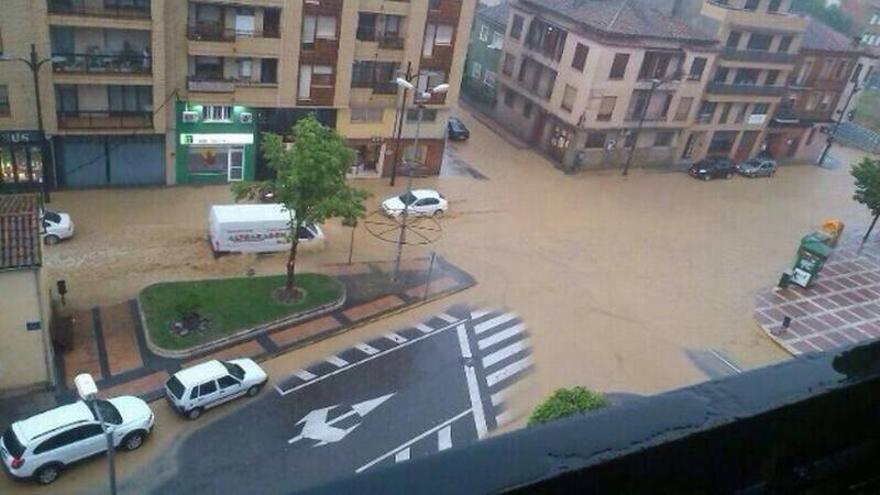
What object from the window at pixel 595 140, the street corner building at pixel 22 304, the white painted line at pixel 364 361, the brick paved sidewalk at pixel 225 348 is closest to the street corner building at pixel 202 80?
the brick paved sidewalk at pixel 225 348

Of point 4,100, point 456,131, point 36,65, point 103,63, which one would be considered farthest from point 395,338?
point 456,131

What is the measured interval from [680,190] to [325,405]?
1318 inches

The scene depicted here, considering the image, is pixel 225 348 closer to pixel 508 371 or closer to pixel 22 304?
pixel 22 304

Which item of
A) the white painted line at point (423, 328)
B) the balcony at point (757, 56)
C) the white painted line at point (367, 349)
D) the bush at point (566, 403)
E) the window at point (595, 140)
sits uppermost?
the balcony at point (757, 56)

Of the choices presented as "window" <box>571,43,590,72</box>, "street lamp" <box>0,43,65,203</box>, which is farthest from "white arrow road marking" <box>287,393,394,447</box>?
"window" <box>571,43,590,72</box>

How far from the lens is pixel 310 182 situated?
87.8 feet

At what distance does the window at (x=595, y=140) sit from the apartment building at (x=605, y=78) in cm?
8

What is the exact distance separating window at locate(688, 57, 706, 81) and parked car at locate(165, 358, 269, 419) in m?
38.4

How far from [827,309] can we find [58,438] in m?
32.7

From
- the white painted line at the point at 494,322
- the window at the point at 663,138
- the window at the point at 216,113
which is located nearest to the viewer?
the white painted line at the point at 494,322

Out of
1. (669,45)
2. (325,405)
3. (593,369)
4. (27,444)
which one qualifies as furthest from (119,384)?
(669,45)

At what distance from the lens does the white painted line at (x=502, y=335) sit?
94.3 ft

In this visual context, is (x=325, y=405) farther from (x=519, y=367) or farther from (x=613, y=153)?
(x=613, y=153)

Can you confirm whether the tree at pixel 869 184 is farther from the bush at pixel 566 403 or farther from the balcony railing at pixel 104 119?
the balcony railing at pixel 104 119
